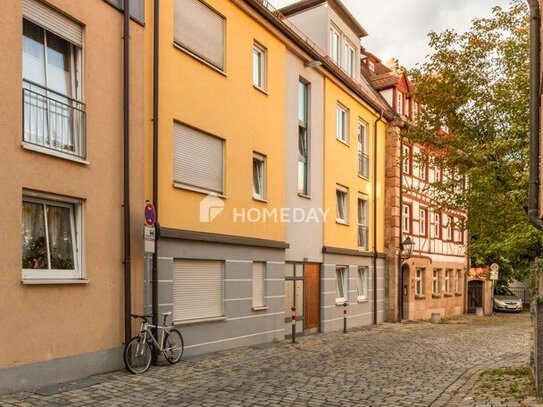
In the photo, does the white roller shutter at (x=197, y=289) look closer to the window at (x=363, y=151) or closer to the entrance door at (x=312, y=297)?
the entrance door at (x=312, y=297)

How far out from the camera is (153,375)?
10.3 metres

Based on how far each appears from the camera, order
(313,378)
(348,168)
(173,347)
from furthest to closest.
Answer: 1. (348,168)
2. (173,347)
3. (313,378)

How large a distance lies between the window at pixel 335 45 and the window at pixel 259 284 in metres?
9.89

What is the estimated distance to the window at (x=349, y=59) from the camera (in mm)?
23609

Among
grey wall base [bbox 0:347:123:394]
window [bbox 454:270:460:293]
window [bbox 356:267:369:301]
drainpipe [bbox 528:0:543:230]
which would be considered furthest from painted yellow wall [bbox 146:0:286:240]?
window [bbox 454:270:460:293]

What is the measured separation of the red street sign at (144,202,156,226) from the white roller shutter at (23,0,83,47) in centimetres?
304

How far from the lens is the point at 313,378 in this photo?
10.4 meters

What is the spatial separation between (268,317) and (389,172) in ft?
39.5

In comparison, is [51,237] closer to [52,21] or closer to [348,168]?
[52,21]

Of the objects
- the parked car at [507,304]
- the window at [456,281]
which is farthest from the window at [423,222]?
the parked car at [507,304]

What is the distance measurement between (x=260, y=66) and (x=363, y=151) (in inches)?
338

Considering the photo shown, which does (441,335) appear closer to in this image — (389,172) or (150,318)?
(389,172)

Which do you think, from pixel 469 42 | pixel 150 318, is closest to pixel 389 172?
pixel 469 42

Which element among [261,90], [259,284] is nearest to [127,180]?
[259,284]
